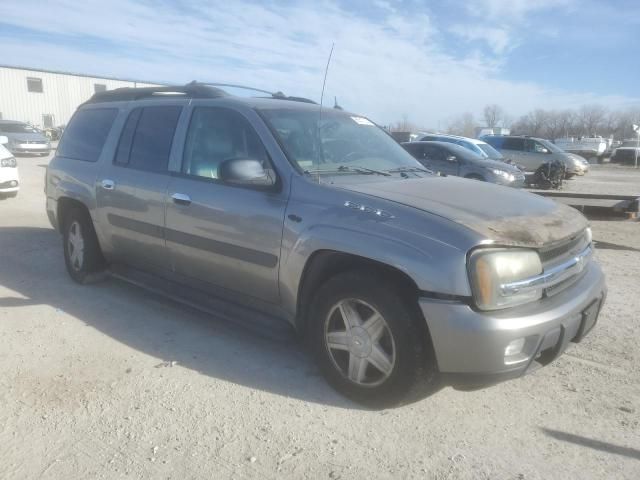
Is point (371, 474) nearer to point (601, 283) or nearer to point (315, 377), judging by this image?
point (315, 377)

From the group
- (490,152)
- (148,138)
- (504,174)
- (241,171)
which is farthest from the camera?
(490,152)

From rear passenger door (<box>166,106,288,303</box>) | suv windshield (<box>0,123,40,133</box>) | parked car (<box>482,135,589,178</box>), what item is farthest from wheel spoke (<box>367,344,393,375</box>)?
suv windshield (<box>0,123,40,133</box>)

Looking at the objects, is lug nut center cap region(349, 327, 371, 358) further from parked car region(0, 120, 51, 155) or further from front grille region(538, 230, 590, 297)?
parked car region(0, 120, 51, 155)

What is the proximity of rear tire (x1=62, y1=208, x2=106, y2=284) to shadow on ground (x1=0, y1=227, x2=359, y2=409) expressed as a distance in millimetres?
140

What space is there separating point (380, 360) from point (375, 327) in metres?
0.19

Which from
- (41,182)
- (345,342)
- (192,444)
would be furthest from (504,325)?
(41,182)

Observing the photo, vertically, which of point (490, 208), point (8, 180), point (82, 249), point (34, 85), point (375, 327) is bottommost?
point (34, 85)

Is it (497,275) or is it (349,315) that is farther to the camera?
(349,315)

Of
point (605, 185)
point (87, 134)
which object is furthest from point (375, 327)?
point (605, 185)

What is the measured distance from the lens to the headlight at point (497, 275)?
8.70ft

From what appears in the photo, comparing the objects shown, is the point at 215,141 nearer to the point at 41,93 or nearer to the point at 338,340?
the point at 338,340

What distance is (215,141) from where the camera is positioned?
3.98 m

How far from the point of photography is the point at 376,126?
4648 millimetres

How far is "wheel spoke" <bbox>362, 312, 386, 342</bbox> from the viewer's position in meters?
3.03
